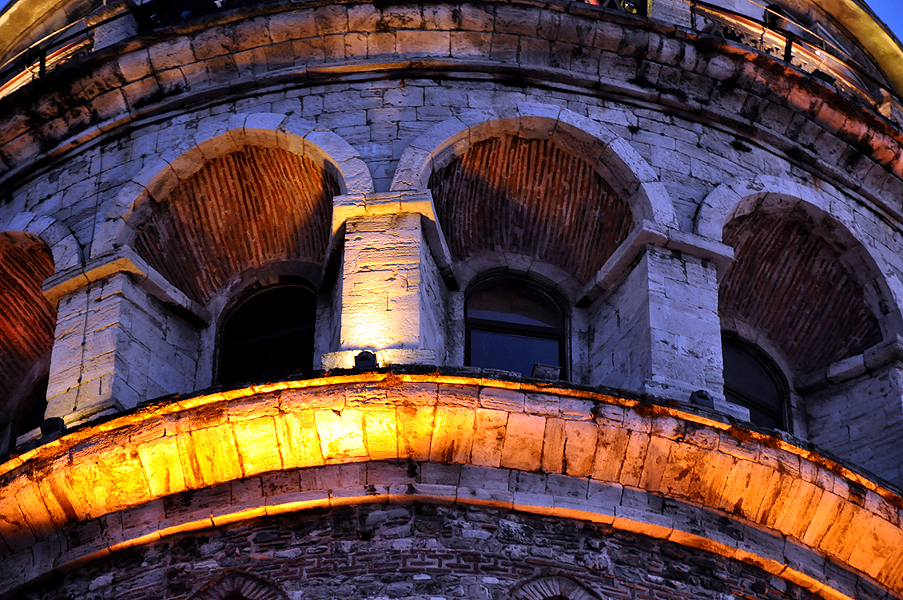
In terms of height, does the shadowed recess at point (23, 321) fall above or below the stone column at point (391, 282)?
above

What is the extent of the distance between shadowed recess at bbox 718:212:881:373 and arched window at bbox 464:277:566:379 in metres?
1.83

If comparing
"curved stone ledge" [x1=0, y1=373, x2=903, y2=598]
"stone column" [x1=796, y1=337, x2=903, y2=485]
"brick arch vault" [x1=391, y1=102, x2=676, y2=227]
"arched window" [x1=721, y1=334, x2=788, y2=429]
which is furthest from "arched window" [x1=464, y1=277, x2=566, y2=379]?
"curved stone ledge" [x1=0, y1=373, x2=903, y2=598]

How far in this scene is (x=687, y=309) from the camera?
1630 centimetres

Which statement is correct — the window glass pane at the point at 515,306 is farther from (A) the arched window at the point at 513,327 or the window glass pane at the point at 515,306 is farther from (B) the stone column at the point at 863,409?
(B) the stone column at the point at 863,409

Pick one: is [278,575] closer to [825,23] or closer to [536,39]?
[536,39]

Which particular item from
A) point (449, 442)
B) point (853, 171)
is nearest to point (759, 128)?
point (853, 171)

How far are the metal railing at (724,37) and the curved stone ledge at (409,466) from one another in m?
5.49

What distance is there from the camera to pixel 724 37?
19.2m

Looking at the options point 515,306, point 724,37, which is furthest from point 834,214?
point 515,306

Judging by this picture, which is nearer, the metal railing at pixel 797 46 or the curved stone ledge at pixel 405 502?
the curved stone ledge at pixel 405 502

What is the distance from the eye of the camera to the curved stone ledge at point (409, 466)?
1438 cm

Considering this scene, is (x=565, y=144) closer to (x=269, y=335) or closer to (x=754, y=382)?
(x=754, y=382)

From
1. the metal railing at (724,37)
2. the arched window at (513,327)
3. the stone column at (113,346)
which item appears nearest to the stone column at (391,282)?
the arched window at (513,327)

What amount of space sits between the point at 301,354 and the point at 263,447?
3211mm
